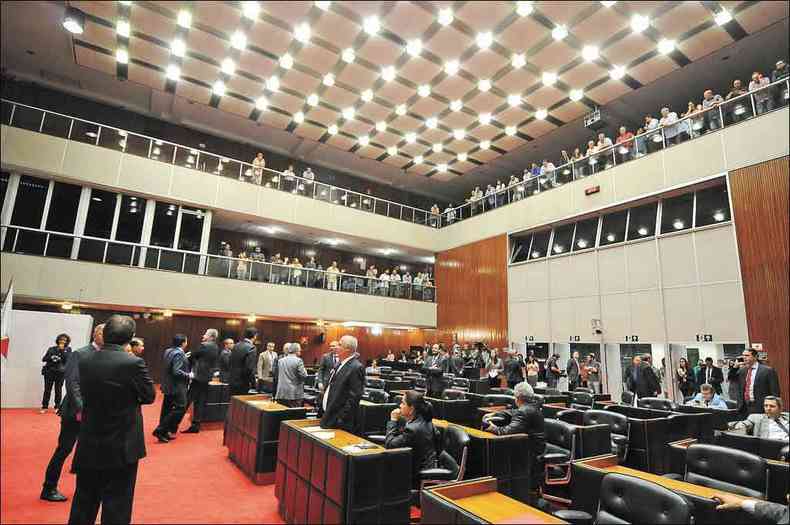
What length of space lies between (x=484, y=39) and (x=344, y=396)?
8074mm

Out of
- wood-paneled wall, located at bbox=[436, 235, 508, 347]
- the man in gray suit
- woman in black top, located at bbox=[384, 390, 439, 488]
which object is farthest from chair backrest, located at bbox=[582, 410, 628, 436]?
wood-paneled wall, located at bbox=[436, 235, 508, 347]

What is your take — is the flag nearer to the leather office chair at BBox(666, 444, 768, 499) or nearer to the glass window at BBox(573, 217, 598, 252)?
the leather office chair at BBox(666, 444, 768, 499)

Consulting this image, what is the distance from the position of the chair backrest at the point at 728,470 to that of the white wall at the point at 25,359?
4.21 meters

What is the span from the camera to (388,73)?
33.4ft

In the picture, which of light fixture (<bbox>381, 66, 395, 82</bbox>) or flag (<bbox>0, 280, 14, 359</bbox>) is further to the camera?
light fixture (<bbox>381, 66, 395, 82</bbox>)

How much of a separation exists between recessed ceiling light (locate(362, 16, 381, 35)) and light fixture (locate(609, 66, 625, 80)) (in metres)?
5.84

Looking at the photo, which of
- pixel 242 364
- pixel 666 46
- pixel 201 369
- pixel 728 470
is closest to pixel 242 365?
pixel 242 364

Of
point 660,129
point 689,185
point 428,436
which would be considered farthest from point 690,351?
point 428,436

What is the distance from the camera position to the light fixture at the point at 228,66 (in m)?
10.2

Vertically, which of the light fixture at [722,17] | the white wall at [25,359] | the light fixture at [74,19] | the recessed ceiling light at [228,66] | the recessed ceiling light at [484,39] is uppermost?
the light fixture at [722,17]

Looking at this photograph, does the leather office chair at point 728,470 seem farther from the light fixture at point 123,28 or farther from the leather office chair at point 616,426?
the light fixture at point 123,28

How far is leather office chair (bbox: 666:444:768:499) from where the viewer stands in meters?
3.10

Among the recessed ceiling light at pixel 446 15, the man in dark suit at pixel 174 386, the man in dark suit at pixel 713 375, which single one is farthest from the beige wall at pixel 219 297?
the man in dark suit at pixel 713 375

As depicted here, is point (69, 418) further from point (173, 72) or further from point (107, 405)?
point (173, 72)
